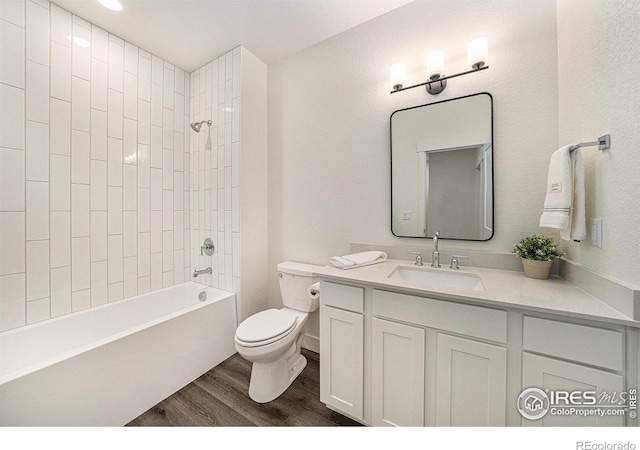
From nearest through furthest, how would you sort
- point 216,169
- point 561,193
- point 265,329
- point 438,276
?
point 561,193 < point 438,276 < point 265,329 < point 216,169

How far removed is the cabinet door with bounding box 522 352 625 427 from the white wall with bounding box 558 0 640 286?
34 cm

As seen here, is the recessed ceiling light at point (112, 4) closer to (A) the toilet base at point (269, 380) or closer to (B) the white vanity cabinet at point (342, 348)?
(B) the white vanity cabinet at point (342, 348)

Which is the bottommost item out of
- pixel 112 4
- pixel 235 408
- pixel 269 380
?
pixel 235 408

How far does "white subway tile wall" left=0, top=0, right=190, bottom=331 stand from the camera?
59.1 inches

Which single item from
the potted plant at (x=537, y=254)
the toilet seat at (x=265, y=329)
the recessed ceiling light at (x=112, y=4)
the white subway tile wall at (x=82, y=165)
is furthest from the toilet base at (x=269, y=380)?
the recessed ceiling light at (x=112, y=4)

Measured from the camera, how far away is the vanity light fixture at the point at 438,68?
4.45 feet

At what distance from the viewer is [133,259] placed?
2090 mm

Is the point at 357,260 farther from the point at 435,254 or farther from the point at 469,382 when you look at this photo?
the point at 469,382

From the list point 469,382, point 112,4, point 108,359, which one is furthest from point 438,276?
point 112,4

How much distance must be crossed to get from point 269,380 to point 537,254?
171cm

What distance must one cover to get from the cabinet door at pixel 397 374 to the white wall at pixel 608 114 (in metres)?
0.79

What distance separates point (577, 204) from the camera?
102cm

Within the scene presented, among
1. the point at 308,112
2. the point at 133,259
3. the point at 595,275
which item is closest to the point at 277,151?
the point at 308,112

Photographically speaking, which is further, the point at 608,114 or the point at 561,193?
the point at 561,193
